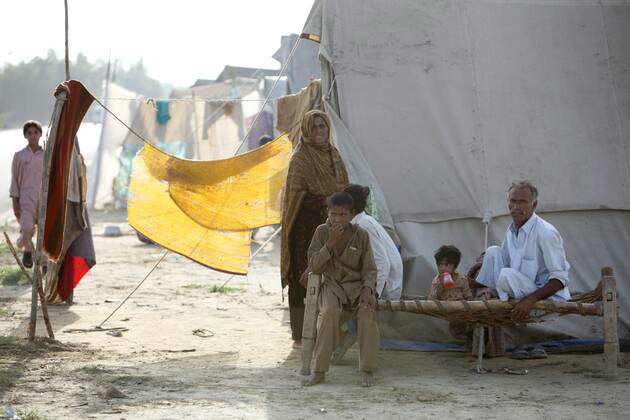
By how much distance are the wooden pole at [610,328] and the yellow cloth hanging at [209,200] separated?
2.58 metres

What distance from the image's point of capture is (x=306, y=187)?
6.40 meters

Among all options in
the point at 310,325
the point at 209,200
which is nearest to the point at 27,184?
the point at 209,200

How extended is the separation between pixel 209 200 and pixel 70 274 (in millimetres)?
1834

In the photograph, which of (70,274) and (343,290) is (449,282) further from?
(70,274)

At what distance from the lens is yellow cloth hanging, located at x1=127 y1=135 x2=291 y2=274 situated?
6.89 metres

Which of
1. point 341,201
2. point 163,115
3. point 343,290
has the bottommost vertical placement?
point 343,290

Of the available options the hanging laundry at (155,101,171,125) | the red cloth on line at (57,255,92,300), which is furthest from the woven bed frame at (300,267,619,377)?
the hanging laundry at (155,101,171,125)

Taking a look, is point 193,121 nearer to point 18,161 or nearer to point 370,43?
point 18,161

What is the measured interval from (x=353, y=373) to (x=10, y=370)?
6.28 feet

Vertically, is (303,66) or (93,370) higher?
(303,66)

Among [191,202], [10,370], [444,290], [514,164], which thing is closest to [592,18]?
[514,164]

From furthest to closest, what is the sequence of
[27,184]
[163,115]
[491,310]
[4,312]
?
[163,115], [27,184], [4,312], [491,310]

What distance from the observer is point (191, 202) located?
7.01 metres

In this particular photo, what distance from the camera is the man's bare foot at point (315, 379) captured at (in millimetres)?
5088
